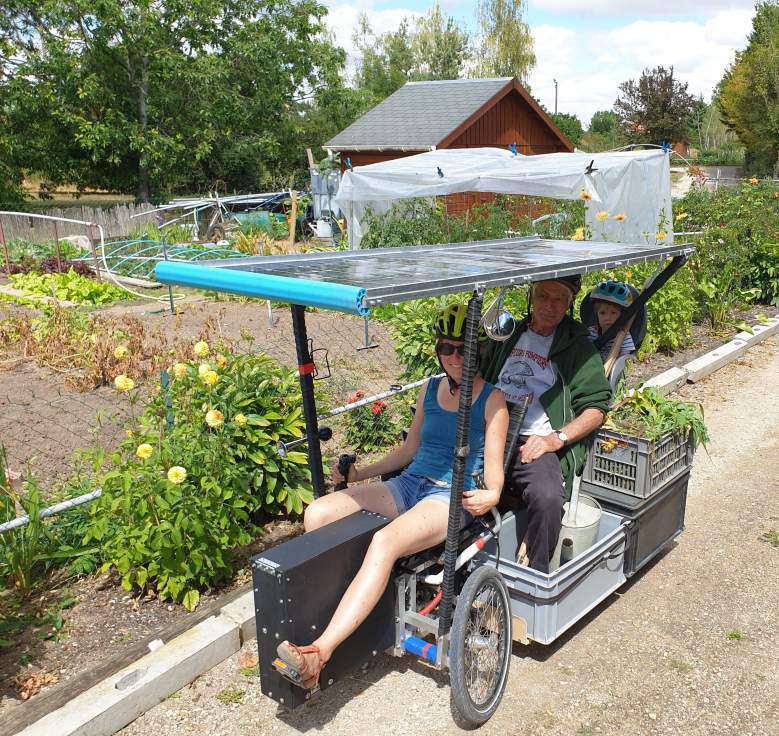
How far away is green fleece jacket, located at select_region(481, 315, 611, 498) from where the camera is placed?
3.75 metres

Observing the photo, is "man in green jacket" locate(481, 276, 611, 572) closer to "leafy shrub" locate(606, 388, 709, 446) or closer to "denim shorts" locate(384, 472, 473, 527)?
"leafy shrub" locate(606, 388, 709, 446)

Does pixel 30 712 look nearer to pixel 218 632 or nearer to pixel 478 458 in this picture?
pixel 218 632

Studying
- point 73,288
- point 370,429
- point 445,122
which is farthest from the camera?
point 445,122

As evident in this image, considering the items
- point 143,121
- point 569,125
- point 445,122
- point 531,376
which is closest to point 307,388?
point 531,376

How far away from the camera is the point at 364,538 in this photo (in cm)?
304

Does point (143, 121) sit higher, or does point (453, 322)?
point (143, 121)

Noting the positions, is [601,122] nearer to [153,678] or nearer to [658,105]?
[658,105]

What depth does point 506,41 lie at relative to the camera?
4828cm

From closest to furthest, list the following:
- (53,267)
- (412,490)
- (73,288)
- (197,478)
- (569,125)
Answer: (412,490)
(197,478)
(73,288)
(53,267)
(569,125)

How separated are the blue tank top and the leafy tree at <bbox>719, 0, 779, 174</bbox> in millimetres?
41039

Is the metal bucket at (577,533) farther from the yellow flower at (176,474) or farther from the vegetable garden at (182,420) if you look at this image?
the yellow flower at (176,474)

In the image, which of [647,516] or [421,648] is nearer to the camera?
[421,648]

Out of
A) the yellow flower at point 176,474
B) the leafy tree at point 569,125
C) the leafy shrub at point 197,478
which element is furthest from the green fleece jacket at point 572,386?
the leafy tree at point 569,125

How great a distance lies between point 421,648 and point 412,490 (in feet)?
2.32
